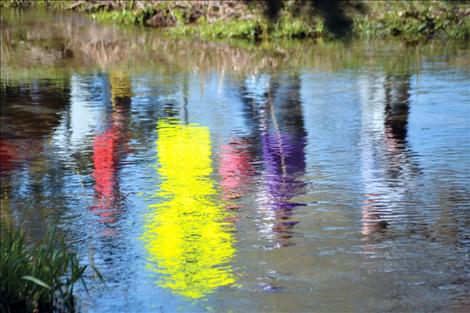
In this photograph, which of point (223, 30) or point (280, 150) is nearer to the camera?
point (280, 150)

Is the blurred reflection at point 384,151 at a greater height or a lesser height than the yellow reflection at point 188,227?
greater

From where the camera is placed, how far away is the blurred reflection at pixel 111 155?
27.6ft

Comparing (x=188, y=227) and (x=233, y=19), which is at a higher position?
(x=233, y=19)

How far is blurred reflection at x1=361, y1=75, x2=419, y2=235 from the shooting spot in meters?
8.06

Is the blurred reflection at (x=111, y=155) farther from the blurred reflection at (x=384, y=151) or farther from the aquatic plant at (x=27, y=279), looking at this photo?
the aquatic plant at (x=27, y=279)

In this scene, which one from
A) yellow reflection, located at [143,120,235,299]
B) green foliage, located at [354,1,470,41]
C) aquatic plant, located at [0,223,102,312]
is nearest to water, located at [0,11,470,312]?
yellow reflection, located at [143,120,235,299]

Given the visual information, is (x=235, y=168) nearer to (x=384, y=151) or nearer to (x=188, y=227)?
(x=384, y=151)

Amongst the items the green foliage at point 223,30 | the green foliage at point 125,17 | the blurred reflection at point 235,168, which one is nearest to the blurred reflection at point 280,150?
the blurred reflection at point 235,168

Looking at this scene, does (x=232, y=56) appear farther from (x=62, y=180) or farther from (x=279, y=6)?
(x=279, y=6)

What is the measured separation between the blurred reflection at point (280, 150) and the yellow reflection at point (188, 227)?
40cm

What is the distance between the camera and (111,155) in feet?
34.4

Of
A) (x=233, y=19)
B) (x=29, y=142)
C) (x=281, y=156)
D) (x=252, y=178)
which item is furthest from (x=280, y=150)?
(x=233, y=19)

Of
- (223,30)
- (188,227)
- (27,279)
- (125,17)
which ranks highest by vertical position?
(125,17)

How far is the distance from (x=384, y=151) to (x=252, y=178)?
1.66 meters
